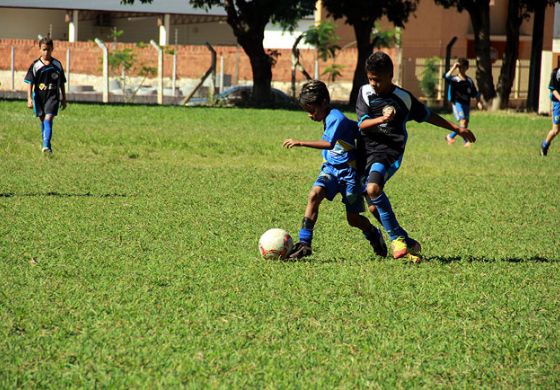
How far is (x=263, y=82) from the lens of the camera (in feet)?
119

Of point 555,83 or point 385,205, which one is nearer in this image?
point 385,205

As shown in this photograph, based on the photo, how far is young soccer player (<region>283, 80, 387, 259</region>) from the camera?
760 cm

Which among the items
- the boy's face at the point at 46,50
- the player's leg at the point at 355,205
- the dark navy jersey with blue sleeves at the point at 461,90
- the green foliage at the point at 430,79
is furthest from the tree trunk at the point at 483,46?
the player's leg at the point at 355,205

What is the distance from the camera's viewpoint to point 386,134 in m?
7.85

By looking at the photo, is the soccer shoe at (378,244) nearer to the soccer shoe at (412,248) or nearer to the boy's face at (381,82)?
the soccer shoe at (412,248)

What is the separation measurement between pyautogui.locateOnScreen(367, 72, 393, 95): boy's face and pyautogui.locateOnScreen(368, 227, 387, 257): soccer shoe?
111 cm

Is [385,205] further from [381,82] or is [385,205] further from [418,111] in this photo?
[381,82]

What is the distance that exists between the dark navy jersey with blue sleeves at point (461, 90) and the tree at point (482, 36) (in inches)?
538

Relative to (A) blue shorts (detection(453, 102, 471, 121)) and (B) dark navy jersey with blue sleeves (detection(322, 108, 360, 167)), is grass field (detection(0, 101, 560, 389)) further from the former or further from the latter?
(A) blue shorts (detection(453, 102, 471, 121))

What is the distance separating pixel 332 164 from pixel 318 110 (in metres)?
0.45

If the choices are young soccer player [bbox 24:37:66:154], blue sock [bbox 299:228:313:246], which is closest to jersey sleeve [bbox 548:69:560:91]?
young soccer player [bbox 24:37:66:154]

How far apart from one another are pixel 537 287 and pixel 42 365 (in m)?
3.64

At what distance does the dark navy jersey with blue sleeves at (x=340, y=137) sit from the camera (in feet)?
24.9

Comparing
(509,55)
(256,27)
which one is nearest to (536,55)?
(509,55)
